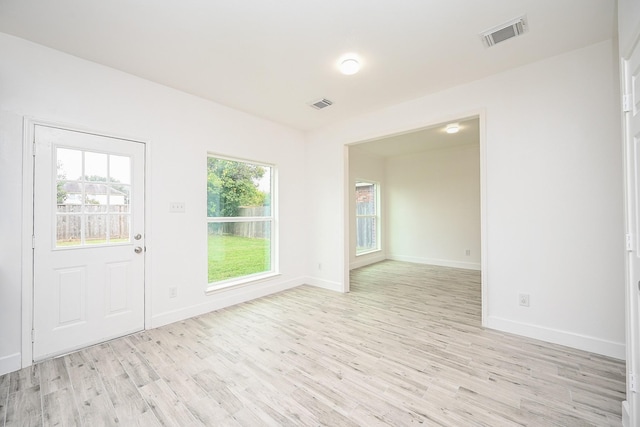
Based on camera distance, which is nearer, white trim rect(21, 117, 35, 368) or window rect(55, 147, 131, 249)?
white trim rect(21, 117, 35, 368)

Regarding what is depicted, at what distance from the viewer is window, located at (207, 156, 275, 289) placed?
366 centimetres

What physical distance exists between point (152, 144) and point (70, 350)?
2175 millimetres

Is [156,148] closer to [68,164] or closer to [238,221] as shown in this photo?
[68,164]

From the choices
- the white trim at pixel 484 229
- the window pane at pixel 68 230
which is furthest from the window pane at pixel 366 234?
the window pane at pixel 68 230

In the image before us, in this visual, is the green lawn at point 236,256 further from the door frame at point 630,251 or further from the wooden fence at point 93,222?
the door frame at point 630,251

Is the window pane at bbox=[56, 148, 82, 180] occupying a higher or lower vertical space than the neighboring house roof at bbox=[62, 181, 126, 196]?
higher

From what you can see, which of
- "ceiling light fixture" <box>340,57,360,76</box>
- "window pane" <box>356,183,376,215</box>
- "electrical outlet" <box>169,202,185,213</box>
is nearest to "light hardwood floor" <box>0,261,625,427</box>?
"electrical outlet" <box>169,202,185,213</box>

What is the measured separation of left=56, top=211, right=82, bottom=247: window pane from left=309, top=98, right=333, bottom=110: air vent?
9.59 feet

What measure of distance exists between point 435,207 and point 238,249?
193 inches

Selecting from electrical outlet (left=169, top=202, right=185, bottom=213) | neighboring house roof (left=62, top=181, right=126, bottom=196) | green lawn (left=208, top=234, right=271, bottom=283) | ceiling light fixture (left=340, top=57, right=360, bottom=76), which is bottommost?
green lawn (left=208, top=234, right=271, bottom=283)

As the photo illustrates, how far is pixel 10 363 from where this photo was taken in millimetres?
2166

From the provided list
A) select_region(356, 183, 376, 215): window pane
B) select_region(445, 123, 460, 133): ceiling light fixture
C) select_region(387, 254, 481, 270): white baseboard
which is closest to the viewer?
select_region(445, 123, 460, 133): ceiling light fixture

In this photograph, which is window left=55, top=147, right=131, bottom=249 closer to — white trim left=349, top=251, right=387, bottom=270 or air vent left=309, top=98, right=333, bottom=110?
air vent left=309, top=98, right=333, bottom=110

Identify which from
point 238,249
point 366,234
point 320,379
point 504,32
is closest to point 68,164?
point 238,249
